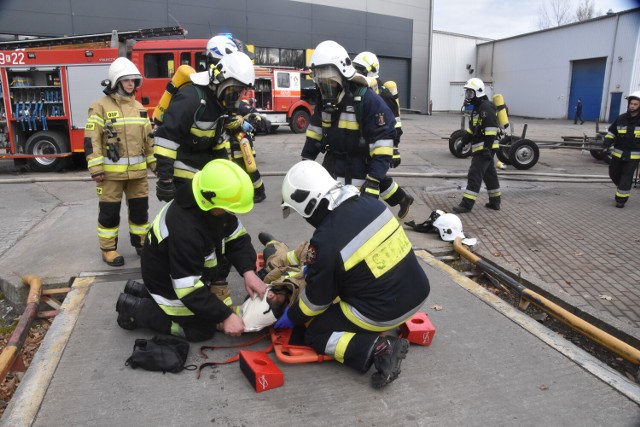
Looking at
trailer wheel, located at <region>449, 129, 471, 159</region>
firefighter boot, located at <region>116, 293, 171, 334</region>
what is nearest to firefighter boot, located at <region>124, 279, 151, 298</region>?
firefighter boot, located at <region>116, 293, 171, 334</region>

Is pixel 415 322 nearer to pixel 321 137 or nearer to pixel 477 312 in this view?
pixel 477 312

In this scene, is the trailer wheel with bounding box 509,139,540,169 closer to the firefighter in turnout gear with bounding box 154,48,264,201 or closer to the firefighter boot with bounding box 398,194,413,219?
the firefighter boot with bounding box 398,194,413,219

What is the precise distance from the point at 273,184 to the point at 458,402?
6458mm

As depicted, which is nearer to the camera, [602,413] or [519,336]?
[602,413]

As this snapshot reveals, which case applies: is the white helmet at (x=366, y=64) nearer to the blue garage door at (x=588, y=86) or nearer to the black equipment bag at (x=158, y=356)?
the black equipment bag at (x=158, y=356)

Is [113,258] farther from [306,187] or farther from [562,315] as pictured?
[562,315]

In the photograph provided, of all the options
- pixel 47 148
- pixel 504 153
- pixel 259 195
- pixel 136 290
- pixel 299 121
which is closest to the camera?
pixel 136 290

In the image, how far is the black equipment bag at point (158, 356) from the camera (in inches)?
110

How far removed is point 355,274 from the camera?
105 inches

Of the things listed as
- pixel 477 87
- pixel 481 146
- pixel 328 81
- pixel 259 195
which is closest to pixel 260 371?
pixel 328 81

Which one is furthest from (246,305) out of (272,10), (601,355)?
(272,10)

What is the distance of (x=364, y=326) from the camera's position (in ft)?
9.23

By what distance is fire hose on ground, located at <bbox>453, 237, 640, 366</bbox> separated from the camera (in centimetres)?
302

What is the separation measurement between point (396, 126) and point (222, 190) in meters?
5.09
